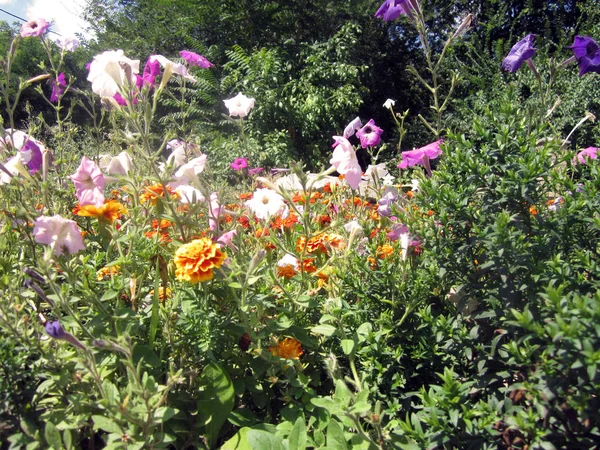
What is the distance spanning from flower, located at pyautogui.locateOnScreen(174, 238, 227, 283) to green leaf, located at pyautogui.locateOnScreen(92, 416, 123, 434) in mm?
406

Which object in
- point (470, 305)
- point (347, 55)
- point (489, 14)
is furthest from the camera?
point (489, 14)

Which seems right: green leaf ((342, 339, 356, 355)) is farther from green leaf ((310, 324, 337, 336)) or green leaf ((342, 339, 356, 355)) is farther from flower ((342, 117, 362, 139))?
flower ((342, 117, 362, 139))

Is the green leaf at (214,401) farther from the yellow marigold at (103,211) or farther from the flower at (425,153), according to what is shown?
the flower at (425,153)

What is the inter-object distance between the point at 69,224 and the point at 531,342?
1257mm

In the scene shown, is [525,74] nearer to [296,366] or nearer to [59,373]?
[296,366]

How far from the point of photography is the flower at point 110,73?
1.42 m

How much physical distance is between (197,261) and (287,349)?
0.44 metres

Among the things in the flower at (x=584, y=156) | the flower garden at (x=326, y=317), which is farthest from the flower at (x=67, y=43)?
the flower at (x=584, y=156)

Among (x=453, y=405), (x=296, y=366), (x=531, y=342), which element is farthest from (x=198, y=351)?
(x=531, y=342)

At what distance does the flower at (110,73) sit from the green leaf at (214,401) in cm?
94

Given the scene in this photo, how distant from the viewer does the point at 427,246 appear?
4.59ft

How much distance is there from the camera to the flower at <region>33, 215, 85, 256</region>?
1.23m

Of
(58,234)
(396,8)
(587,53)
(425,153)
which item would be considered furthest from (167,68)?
(587,53)

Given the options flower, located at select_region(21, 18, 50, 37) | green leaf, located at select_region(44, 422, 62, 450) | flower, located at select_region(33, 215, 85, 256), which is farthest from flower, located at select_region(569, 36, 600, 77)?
flower, located at select_region(21, 18, 50, 37)
